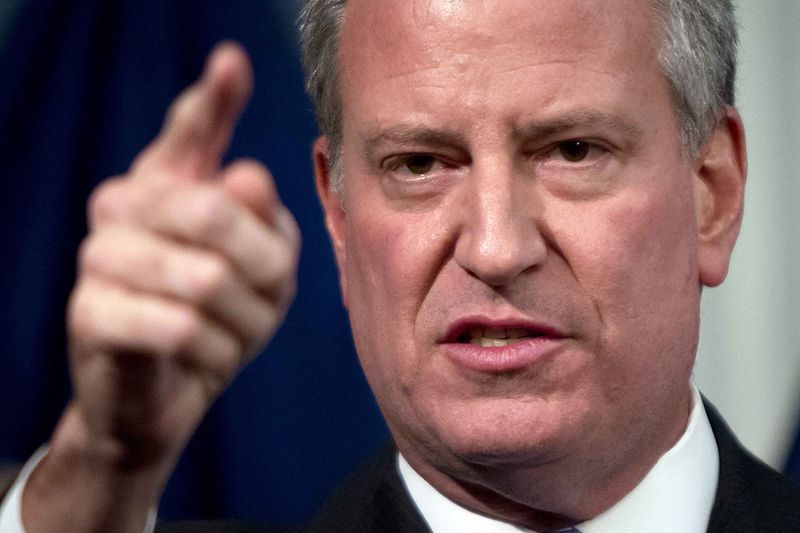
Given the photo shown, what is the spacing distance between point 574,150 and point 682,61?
0.69 feet

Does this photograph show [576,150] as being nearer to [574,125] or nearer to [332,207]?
[574,125]

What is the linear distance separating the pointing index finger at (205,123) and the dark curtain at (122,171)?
1.39m

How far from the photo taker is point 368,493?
184 cm

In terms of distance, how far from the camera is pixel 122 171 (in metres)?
2.39

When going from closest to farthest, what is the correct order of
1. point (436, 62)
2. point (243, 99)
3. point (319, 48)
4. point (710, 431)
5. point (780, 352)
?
point (243, 99) → point (436, 62) → point (710, 431) → point (319, 48) → point (780, 352)

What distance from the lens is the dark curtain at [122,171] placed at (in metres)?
2.35

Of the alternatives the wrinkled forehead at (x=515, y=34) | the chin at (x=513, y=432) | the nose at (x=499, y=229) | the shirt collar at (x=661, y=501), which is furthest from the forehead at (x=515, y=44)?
the shirt collar at (x=661, y=501)

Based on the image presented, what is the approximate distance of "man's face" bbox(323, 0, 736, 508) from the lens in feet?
5.10

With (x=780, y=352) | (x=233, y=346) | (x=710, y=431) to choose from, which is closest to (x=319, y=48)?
(x=710, y=431)

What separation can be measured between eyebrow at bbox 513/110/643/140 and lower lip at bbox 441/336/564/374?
0.26 m

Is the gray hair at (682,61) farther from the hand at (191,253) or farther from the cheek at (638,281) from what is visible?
the hand at (191,253)

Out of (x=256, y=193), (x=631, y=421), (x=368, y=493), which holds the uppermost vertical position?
(x=256, y=193)

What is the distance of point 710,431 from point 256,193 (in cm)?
101

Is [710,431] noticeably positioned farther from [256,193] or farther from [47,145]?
[47,145]
